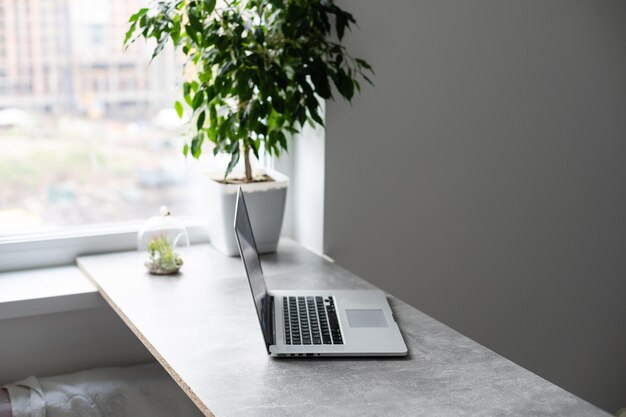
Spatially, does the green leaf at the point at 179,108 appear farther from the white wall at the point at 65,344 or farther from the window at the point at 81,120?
the white wall at the point at 65,344

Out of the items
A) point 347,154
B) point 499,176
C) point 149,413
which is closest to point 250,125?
point 347,154

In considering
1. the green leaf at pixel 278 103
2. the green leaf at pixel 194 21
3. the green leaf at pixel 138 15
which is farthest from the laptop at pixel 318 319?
the green leaf at pixel 138 15

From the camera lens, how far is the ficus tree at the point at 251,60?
1979 millimetres

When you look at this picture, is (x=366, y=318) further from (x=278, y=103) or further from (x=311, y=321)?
(x=278, y=103)

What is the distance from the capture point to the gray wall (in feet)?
7.76

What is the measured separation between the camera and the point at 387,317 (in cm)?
176

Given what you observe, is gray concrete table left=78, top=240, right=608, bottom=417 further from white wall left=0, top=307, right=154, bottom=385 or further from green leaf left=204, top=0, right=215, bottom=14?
green leaf left=204, top=0, right=215, bottom=14

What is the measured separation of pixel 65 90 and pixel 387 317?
1.07m

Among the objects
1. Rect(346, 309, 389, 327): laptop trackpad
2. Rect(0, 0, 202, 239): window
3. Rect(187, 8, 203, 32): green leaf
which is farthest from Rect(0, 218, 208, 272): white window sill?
Rect(346, 309, 389, 327): laptop trackpad

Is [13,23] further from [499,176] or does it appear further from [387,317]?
[499,176]

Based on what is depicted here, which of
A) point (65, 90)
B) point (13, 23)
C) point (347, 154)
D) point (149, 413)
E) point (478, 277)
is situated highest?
point (13, 23)

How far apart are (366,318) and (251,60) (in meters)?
0.66

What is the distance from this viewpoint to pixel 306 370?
5.08 feet

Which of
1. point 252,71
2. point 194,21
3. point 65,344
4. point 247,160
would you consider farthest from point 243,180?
point 65,344
